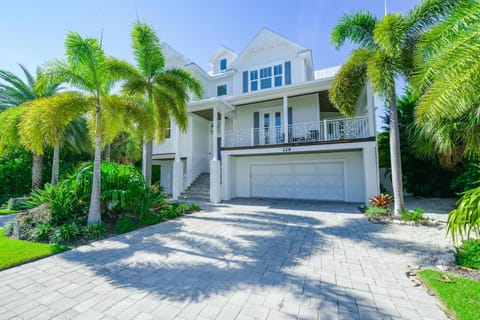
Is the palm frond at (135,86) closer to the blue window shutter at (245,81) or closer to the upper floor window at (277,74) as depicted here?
the blue window shutter at (245,81)

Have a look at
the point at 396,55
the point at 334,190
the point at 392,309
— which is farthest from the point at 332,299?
the point at 334,190

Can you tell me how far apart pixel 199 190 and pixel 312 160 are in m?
7.24

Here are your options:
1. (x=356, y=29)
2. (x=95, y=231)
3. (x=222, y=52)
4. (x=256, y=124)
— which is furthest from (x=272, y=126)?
(x=95, y=231)

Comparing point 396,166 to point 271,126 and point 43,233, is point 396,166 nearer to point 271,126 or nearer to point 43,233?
point 271,126

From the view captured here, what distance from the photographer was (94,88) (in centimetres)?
653

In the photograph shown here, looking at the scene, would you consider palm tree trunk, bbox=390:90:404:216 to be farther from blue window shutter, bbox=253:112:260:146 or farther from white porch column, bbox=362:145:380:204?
blue window shutter, bbox=253:112:260:146

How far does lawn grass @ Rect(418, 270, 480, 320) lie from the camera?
250cm

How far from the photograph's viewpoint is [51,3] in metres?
6.38

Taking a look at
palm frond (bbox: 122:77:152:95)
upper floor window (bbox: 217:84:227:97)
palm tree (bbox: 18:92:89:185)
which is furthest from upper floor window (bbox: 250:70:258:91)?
palm tree (bbox: 18:92:89:185)

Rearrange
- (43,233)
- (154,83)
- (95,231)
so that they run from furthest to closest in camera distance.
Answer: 1. (154,83)
2. (95,231)
3. (43,233)

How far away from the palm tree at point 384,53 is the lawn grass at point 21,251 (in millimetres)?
10115

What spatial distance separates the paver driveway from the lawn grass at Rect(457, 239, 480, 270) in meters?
0.54

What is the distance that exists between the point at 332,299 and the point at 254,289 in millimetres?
1100

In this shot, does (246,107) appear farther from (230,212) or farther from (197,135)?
(230,212)
